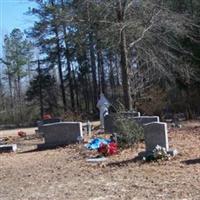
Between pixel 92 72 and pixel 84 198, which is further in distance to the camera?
pixel 92 72

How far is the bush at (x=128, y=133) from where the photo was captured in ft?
47.8

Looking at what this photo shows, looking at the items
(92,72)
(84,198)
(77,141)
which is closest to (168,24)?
(77,141)

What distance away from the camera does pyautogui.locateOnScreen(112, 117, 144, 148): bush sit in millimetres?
14578

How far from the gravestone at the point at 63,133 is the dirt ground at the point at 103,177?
266 cm

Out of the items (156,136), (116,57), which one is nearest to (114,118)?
(156,136)

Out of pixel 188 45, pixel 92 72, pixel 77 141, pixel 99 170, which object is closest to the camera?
pixel 99 170

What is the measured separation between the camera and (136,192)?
29.4 feet

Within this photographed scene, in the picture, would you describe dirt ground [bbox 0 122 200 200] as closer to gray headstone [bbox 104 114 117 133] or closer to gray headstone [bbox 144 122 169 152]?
gray headstone [bbox 144 122 169 152]

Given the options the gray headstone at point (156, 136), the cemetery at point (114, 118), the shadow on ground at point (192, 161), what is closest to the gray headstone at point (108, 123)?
the cemetery at point (114, 118)

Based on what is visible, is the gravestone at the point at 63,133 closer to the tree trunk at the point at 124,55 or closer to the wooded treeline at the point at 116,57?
the wooded treeline at the point at 116,57

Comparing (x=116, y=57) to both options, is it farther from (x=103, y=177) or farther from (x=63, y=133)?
(x=103, y=177)

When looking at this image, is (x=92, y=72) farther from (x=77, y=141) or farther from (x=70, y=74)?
(x=77, y=141)

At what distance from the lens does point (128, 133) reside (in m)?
14.7

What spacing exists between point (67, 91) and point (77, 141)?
145 feet
